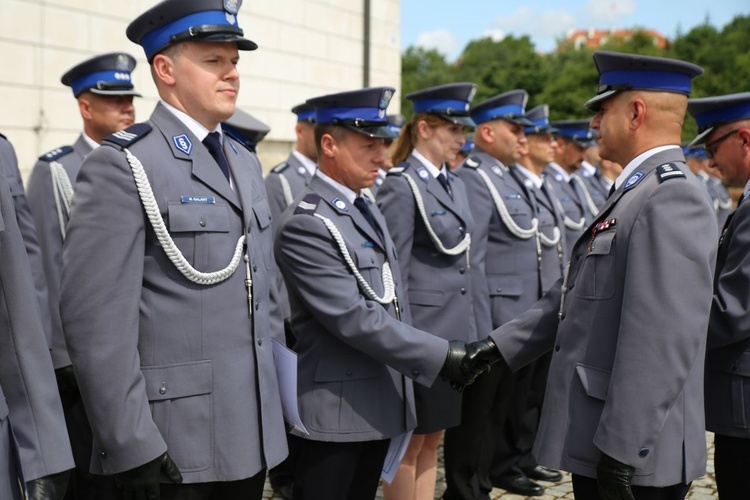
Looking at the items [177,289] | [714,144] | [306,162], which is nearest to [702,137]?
[714,144]

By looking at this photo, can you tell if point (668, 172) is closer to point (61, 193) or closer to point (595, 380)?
point (595, 380)

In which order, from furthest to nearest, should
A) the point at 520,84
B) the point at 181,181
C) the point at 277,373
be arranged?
the point at 520,84
the point at 277,373
the point at 181,181

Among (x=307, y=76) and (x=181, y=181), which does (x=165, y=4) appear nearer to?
(x=181, y=181)

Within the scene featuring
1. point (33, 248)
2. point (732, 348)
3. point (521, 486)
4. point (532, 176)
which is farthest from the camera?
point (532, 176)

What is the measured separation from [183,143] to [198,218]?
0.27m

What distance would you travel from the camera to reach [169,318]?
97.1 inches

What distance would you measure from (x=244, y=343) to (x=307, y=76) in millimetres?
10226

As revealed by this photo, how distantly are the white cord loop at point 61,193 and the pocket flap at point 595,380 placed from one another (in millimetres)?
2850

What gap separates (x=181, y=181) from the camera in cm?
253

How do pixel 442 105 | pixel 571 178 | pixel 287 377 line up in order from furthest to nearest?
pixel 571 178, pixel 442 105, pixel 287 377

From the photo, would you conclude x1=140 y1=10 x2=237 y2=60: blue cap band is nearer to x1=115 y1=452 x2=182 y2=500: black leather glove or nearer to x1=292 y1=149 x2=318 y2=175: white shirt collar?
x1=115 y1=452 x2=182 y2=500: black leather glove

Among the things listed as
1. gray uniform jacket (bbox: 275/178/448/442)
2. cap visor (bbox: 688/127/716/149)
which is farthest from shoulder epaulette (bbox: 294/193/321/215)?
cap visor (bbox: 688/127/716/149)

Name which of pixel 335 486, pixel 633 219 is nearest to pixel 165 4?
pixel 633 219

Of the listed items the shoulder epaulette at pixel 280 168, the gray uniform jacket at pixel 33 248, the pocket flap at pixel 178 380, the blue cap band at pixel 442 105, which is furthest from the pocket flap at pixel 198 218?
the shoulder epaulette at pixel 280 168
